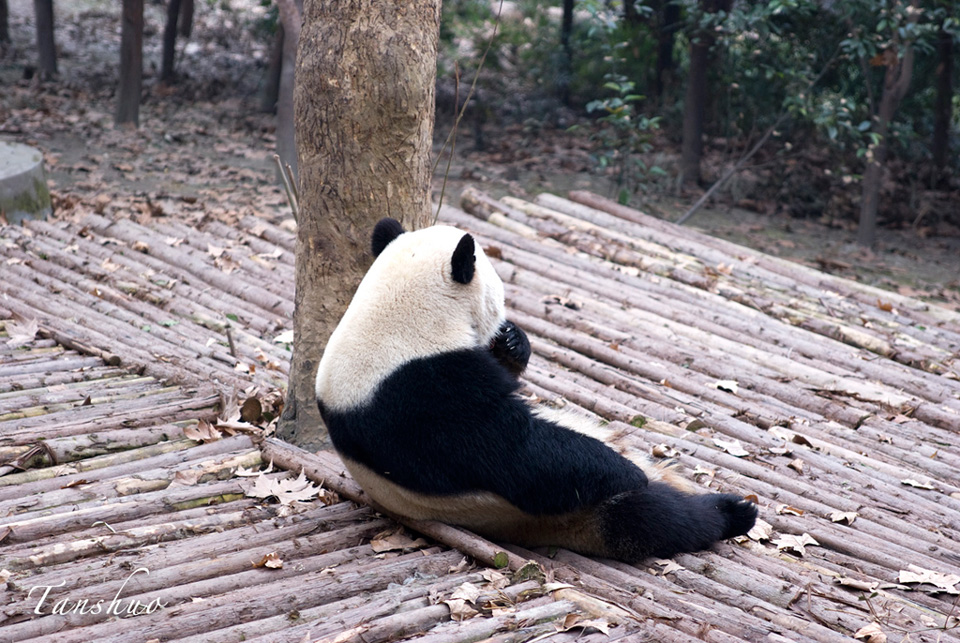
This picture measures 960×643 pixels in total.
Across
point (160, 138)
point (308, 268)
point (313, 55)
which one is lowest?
point (160, 138)

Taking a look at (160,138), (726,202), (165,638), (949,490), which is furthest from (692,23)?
(165,638)

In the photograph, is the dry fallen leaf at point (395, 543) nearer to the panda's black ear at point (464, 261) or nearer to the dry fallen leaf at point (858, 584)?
the panda's black ear at point (464, 261)

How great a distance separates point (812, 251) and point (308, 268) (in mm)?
6514

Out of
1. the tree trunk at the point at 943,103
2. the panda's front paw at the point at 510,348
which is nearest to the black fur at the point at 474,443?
the panda's front paw at the point at 510,348

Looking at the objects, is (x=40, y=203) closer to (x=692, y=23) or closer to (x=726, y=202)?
(x=692, y=23)

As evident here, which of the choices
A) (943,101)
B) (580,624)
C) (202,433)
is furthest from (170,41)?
(580,624)

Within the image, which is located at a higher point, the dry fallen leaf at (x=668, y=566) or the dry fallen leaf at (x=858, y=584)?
the dry fallen leaf at (x=858, y=584)

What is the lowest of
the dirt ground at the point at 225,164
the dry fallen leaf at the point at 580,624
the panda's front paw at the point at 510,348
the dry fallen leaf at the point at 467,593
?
the dirt ground at the point at 225,164

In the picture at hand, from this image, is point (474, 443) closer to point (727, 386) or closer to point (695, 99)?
point (727, 386)

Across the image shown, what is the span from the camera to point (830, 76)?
9.84m

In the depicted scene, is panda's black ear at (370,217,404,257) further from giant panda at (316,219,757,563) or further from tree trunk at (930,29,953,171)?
tree trunk at (930,29,953,171)

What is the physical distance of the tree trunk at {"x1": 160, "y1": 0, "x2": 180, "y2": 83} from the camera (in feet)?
35.3

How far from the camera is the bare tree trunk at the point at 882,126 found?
7781mm

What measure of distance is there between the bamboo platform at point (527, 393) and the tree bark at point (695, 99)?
393cm
